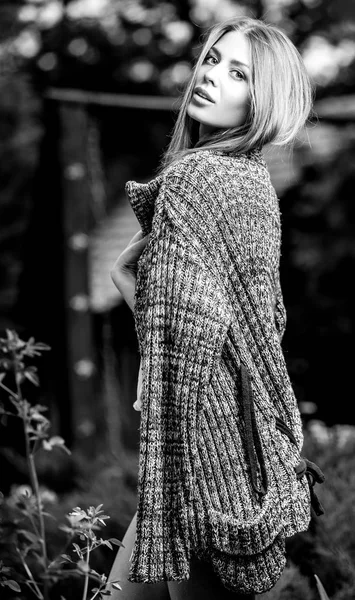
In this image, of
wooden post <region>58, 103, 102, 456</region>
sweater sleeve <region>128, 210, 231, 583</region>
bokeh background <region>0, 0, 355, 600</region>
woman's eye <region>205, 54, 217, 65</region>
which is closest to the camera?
sweater sleeve <region>128, 210, 231, 583</region>

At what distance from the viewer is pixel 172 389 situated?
1.69 m

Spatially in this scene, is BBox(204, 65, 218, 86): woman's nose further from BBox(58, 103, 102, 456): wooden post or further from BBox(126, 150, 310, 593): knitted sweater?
BBox(58, 103, 102, 456): wooden post

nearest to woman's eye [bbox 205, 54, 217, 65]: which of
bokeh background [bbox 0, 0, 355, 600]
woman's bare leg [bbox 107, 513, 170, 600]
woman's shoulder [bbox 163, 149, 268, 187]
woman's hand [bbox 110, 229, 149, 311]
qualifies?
woman's shoulder [bbox 163, 149, 268, 187]

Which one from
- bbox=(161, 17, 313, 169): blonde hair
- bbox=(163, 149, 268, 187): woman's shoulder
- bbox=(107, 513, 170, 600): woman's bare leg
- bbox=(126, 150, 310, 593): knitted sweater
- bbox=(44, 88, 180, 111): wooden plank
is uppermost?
bbox=(44, 88, 180, 111): wooden plank

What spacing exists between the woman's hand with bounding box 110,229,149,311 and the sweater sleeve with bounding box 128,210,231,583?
0.24 metres

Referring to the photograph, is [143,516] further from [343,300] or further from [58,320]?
[343,300]

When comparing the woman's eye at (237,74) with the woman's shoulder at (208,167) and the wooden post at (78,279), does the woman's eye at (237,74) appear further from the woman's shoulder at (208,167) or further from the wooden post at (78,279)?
the wooden post at (78,279)

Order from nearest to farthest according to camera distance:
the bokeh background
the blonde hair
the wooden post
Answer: the blonde hair
the bokeh background
the wooden post

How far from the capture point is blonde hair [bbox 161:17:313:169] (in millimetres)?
1910

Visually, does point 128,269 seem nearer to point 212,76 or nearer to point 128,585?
point 212,76

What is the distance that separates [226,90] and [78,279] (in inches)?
131

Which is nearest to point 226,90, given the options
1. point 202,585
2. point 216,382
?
point 216,382

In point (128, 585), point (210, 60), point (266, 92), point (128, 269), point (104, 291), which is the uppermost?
point (104, 291)

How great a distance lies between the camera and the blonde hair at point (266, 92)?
6.27ft
